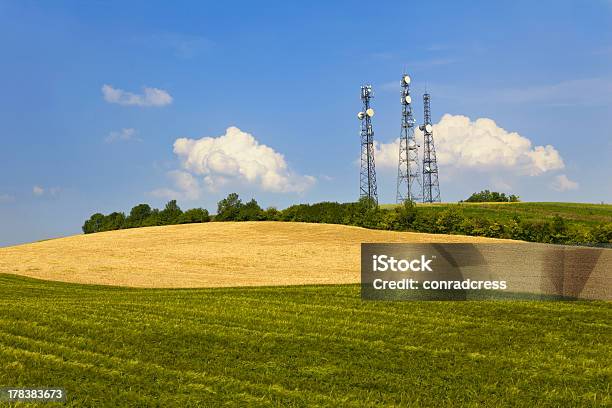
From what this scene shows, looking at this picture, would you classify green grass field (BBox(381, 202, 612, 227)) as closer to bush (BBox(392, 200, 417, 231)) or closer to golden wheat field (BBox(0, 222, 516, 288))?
bush (BBox(392, 200, 417, 231))

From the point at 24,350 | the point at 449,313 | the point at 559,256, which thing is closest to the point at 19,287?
A: the point at 24,350

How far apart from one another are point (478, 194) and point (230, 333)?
114 metres

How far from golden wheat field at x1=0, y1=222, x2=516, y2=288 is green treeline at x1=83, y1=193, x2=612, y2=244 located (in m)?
4.65

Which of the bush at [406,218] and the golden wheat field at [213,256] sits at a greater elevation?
the bush at [406,218]

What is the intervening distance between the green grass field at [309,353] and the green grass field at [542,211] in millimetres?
58662

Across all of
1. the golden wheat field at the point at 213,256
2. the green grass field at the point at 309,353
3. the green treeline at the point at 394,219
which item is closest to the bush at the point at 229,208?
the green treeline at the point at 394,219

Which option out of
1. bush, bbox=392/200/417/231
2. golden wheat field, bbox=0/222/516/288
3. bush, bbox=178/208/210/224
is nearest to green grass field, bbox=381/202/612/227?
bush, bbox=392/200/417/231

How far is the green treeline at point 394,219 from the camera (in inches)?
2256

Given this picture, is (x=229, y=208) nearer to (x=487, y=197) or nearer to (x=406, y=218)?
(x=406, y=218)

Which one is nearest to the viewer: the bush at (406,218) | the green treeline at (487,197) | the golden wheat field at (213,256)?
the golden wheat field at (213,256)

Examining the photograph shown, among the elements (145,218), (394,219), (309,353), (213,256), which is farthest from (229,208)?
(309,353)

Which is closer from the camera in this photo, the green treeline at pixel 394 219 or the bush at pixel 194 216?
the green treeline at pixel 394 219

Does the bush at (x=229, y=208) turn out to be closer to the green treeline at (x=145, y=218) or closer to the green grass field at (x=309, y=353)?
the green treeline at (x=145, y=218)

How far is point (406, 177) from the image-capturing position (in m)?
84.8
